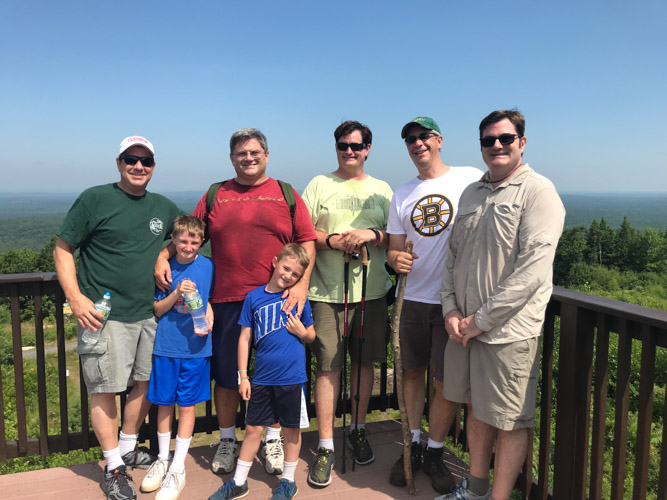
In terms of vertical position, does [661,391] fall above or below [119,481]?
below

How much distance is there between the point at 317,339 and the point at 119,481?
1.37 m

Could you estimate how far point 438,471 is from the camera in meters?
3.09

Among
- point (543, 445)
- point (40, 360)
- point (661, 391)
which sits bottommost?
point (661, 391)

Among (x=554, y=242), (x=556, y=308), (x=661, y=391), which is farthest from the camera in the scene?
(x=661, y=391)

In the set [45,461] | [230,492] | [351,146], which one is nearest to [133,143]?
[351,146]

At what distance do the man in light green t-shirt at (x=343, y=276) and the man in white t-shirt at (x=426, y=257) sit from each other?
0.71ft

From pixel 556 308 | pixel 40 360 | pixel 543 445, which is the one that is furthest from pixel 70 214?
pixel 543 445

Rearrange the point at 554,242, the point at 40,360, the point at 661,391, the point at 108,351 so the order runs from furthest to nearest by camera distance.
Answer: the point at 661,391 → the point at 40,360 → the point at 108,351 → the point at 554,242

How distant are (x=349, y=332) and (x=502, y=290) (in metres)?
1.23

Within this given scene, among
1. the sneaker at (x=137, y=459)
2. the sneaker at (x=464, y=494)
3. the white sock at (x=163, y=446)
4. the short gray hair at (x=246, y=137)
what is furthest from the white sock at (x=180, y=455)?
the short gray hair at (x=246, y=137)

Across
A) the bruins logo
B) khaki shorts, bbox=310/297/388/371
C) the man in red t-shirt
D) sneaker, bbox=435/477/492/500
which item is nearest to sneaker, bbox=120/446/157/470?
the man in red t-shirt

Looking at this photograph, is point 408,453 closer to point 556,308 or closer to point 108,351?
point 556,308

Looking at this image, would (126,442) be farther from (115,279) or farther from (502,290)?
(502,290)

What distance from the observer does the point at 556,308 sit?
2.74 meters
